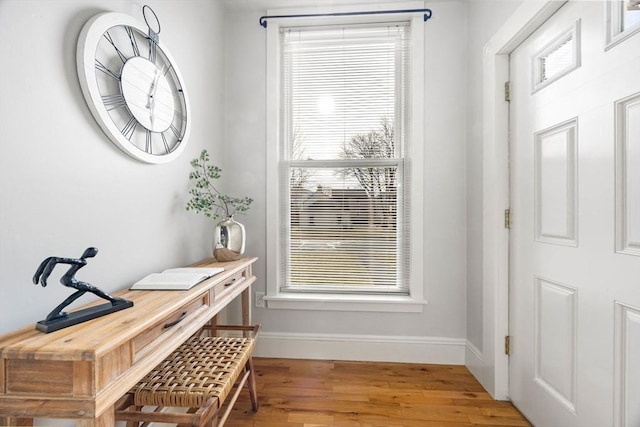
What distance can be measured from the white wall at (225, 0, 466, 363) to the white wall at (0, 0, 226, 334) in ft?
3.04

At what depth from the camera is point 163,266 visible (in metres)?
1.59

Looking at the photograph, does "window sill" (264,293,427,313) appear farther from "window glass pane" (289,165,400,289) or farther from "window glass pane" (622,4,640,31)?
"window glass pane" (622,4,640,31)

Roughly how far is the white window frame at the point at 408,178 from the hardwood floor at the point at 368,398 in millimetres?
412

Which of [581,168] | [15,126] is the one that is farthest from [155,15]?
[581,168]

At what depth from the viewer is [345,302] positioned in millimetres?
2287

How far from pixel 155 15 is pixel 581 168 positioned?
207 centimetres

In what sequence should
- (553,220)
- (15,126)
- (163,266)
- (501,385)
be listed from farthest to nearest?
(501,385) → (163,266) → (553,220) → (15,126)

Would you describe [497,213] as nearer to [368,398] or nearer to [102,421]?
[368,398]

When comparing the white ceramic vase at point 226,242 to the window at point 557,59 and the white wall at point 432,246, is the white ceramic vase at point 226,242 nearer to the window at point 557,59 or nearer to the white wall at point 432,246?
the white wall at point 432,246

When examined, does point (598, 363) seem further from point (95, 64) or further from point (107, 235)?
point (95, 64)

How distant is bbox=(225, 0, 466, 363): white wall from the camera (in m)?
2.25

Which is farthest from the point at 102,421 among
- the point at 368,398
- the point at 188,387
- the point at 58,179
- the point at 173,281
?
the point at 368,398

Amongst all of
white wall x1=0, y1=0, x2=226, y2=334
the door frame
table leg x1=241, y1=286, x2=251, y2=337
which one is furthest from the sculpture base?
the door frame

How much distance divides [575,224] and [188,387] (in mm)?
1692
